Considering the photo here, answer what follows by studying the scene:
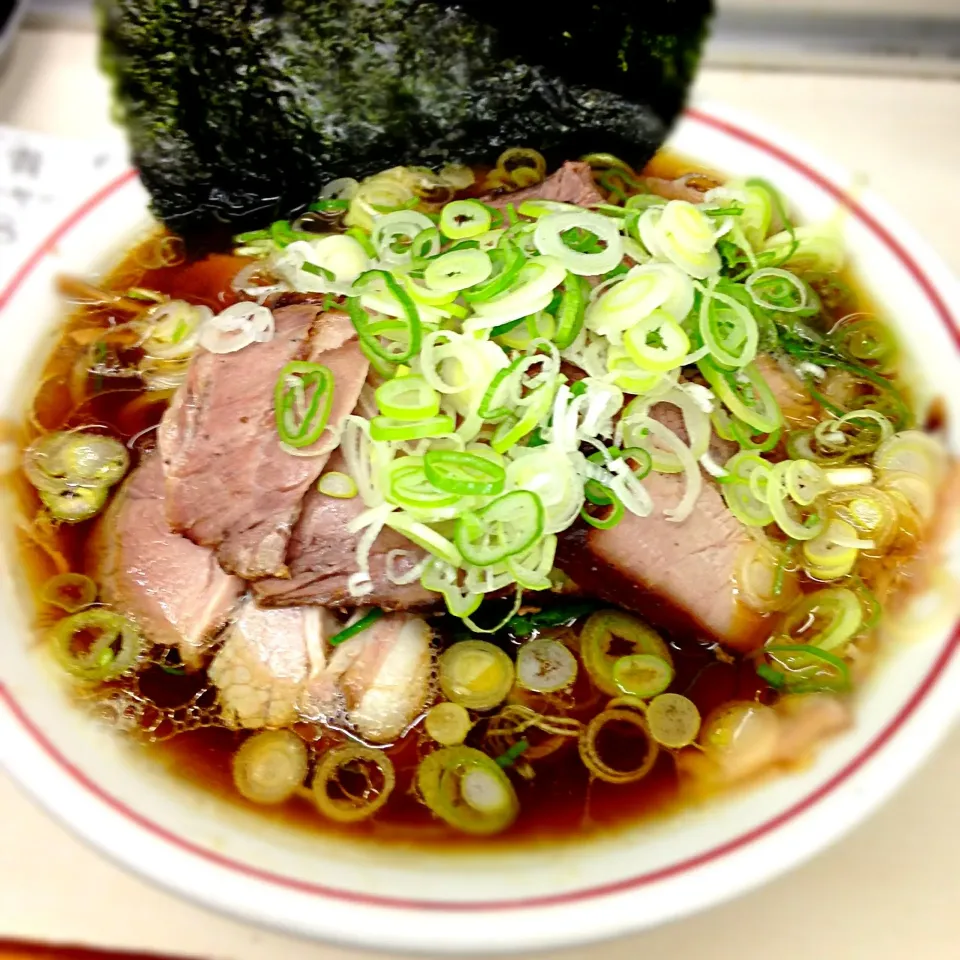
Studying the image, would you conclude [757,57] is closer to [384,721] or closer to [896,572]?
[896,572]

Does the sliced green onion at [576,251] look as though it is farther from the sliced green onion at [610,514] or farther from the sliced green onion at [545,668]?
the sliced green onion at [545,668]

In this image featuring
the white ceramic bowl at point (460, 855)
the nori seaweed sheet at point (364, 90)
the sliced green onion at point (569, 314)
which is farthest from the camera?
the nori seaweed sheet at point (364, 90)

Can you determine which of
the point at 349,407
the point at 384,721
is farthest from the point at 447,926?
the point at 349,407

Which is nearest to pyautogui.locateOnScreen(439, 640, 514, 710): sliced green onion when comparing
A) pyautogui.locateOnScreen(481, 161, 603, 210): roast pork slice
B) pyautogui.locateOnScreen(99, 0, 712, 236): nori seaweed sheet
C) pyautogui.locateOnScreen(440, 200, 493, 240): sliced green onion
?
pyautogui.locateOnScreen(440, 200, 493, 240): sliced green onion

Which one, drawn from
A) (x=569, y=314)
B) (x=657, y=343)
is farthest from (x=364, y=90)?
(x=657, y=343)

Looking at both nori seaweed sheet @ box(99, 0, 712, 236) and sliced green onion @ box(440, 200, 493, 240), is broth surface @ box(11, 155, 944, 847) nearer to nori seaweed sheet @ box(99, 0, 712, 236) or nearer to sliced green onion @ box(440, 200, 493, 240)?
nori seaweed sheet @ box(99, 0, 712, 236)

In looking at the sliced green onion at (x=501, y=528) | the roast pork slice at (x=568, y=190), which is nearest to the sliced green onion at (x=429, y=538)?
the sliced green onion at (x=501, y=528)
